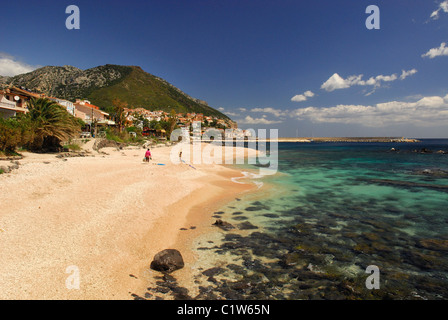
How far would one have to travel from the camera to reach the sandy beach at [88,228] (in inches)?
217

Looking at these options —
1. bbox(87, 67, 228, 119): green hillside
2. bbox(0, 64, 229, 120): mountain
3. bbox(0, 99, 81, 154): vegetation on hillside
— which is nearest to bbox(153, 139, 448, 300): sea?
bbox(0, 99, 81, 154): vegetation on hillside

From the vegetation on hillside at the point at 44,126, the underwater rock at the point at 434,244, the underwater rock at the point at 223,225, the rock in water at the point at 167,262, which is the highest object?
the vegetation on hillside at the point at 44,126

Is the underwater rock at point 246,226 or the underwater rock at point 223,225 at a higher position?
the underwater rock at point 223,225

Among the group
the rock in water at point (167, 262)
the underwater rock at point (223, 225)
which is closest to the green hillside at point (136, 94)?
the underwater rock at point (223, 225)

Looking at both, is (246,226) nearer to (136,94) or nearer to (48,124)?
(48,124)

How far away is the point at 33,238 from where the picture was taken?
6.95m

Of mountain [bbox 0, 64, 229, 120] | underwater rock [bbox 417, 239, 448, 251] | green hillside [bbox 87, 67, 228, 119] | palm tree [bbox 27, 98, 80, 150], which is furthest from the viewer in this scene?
green hillside [bbox 87, 67, 228, 119]

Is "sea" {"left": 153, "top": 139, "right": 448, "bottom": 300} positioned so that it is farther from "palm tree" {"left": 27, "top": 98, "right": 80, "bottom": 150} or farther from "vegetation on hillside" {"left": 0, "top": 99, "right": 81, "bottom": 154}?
"palm tree" {"left": 27, "top": 98, "right": 80, "bottom": 150}

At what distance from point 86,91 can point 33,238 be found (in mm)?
171960

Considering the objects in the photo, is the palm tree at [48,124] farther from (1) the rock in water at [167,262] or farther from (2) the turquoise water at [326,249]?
(1) the rock in water at [167,262]

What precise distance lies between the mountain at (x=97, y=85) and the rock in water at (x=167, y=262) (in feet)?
463

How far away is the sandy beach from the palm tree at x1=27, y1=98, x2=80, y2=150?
9.83 m

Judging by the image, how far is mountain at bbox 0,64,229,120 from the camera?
14300 centimetres

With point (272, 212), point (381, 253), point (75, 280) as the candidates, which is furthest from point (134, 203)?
point (381, 253)
